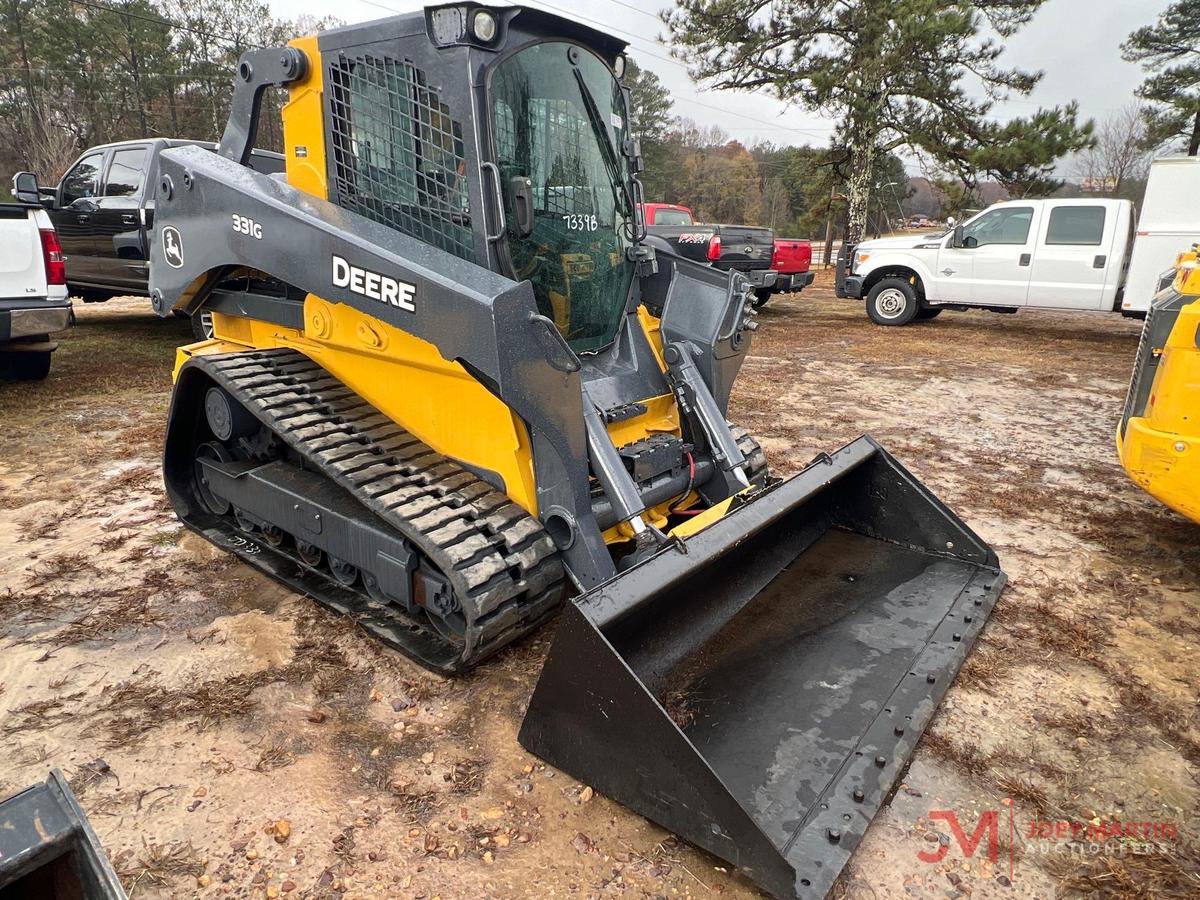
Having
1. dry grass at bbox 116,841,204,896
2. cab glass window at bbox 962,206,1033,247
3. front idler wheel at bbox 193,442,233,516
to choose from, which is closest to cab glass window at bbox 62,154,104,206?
front idler wheel at bbox 193,442,233,516

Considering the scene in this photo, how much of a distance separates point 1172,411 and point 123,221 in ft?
29.6

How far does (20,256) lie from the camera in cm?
602

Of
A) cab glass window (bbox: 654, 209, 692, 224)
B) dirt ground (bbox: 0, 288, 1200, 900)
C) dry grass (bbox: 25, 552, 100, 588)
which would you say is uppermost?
cab glass window (bbox: 654, 209, 692, 224)

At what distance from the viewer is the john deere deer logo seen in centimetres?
366

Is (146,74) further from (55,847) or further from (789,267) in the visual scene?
(55,847)

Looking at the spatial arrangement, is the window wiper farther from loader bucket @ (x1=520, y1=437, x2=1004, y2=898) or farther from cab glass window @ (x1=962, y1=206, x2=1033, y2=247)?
cab glass window @ (x1=962, y1=206, x2=1033, y2=247)

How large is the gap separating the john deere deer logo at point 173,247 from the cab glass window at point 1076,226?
1130 centimetres

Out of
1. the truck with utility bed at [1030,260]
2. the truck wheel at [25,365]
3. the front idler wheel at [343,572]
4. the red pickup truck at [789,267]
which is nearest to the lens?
the front idler wheel at [343,572]

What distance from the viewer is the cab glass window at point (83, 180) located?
8.47 m

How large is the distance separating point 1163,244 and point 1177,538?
741 centimetres

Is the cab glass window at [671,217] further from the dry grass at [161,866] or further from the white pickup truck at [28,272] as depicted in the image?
the dry grass at [161,866]

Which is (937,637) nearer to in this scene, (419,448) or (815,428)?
Answer: (419,448)

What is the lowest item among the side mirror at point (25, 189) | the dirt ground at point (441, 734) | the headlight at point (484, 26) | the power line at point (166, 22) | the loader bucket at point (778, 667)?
the dirt ground at point (441, 734)

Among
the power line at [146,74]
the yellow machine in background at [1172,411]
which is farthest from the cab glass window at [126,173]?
the power line at [146,74]
